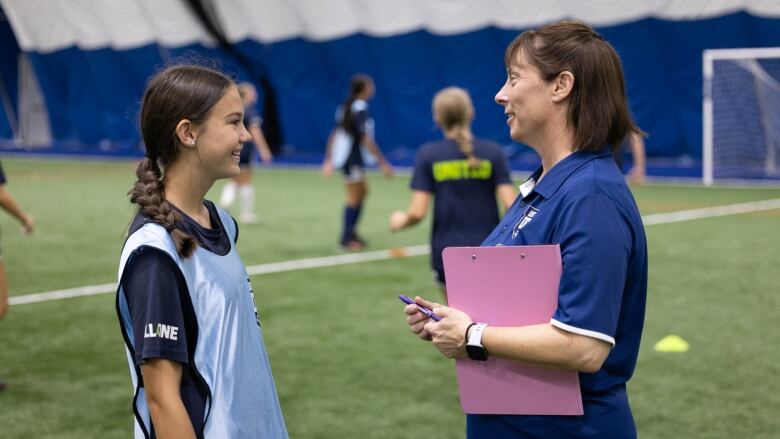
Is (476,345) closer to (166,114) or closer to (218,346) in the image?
(218,346)

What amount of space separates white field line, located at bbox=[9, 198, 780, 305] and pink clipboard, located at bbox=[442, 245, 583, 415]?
7868 mm

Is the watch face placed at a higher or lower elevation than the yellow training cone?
higher

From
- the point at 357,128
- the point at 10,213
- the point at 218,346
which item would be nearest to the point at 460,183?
the point at 10,213

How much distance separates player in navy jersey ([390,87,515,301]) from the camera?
6961 millimetres

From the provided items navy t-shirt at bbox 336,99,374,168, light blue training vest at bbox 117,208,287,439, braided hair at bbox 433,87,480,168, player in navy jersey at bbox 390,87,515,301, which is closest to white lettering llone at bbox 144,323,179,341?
light blue training vest at bbox 117,208,287,439

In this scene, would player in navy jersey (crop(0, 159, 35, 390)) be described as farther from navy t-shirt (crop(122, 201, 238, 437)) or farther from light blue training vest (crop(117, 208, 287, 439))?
navy t-shirt (crop(122, 201, 238, 437))

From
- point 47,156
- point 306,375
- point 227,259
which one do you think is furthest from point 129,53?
point 227,259

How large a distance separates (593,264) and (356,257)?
10167mm

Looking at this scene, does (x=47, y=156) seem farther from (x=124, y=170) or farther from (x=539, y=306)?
(x=539, y=306)

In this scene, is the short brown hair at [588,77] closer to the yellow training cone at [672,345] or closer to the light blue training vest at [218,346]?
the light blue training vest at [218,346]

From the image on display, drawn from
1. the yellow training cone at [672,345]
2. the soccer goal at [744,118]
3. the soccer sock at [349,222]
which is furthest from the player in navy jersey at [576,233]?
the soccer goal at [744,118]

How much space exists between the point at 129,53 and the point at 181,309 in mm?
34639

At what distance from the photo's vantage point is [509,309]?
8.96 ft

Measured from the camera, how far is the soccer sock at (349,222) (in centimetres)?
1334
